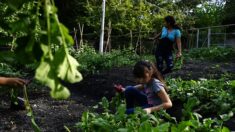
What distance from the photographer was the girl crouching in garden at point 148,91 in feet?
15.6

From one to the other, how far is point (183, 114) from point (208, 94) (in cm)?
255

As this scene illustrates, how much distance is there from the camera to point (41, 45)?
25.6 inches

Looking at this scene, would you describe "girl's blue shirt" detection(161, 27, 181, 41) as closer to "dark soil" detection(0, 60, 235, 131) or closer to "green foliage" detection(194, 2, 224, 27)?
"dark soil" detection(0, 60, 235, 131)

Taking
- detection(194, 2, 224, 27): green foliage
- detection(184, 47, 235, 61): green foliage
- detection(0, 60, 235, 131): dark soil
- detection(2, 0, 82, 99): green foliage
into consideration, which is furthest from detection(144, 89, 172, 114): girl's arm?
detection(194, 2, 224, 27): green foliage

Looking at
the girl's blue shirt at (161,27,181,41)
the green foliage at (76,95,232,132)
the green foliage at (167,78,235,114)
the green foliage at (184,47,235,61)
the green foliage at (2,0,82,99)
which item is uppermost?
the green foliage at (2,0,82,99)

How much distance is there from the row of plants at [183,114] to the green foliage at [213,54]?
11.0m

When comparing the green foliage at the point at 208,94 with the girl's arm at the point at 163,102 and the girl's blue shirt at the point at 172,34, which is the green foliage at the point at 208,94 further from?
the girl's blue shirt at the point at 172,34

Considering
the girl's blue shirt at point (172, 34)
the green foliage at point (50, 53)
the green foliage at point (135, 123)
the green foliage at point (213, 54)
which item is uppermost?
the green foliage at point (50, 53)

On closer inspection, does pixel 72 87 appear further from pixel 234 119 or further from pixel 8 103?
pixel 234 119

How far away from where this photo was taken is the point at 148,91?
5.11 metres

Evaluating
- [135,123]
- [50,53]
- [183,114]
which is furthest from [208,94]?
[50,53]

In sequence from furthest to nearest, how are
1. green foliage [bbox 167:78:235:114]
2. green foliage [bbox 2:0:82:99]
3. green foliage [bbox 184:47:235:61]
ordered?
green foliage [bbox 184:47:235:61], green foliage [bbox 167:78:235:114], green foliage [bbox 2:0:82:99]

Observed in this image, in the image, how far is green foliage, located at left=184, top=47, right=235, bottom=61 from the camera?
18641 millimetres

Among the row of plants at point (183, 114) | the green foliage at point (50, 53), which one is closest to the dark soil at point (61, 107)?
the row of plants at point (183, 114)
